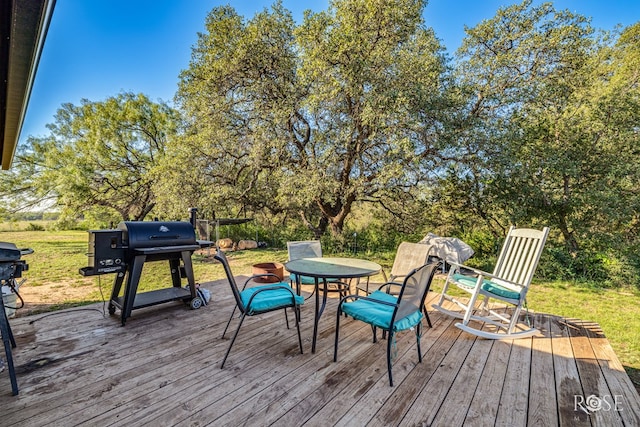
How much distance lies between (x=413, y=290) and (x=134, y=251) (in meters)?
2.73

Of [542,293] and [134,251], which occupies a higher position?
[134,251]

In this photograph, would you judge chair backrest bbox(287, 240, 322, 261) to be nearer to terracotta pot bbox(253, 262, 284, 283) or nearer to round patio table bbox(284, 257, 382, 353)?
round patio table bbox(284, 257, 382, 353)

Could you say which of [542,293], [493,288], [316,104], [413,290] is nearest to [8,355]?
[413,290]

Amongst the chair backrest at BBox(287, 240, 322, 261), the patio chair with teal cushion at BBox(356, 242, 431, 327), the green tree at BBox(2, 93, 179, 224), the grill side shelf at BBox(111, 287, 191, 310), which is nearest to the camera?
the grill side shelf at BBox(111, 287, 191, 310)

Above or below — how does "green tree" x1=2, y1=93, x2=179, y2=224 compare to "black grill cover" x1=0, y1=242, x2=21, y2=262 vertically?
above

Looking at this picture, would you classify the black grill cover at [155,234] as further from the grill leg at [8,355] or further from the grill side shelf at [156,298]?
the grill leg at [8,355]

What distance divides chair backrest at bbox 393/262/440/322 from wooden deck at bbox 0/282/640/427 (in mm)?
490

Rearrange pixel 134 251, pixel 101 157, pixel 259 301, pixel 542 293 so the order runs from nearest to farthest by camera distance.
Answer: pixel 259 301 < pixel 134 251 < pixel 542 293 < pixel 101 157

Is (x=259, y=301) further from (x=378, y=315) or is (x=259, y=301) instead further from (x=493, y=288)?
(x=493, y=288)

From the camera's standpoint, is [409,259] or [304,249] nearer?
[409,259]

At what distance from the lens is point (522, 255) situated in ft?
10.0

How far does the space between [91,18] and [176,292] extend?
4964 mm

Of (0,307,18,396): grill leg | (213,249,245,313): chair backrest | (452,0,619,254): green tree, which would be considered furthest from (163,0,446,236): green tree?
(0,307,18,396): grill leg

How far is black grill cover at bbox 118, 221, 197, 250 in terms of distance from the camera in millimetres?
2826
